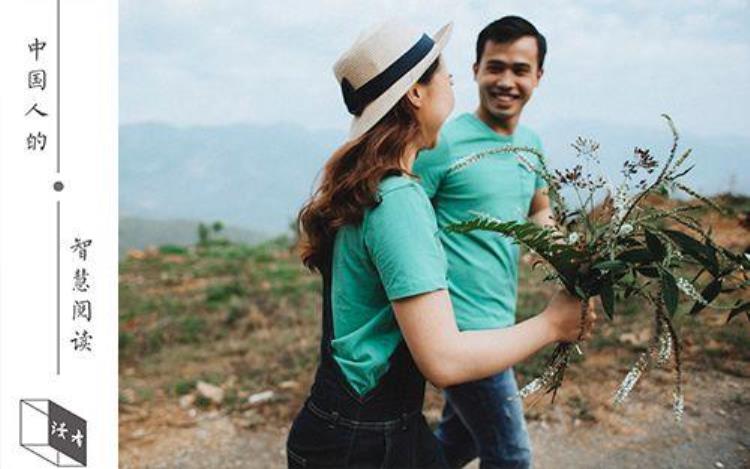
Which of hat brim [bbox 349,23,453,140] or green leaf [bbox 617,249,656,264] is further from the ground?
hat brim [bbox 349,23,453,140]

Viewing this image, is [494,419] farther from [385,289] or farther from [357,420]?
[385,289]

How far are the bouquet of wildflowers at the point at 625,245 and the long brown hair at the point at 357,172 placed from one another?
136 millimetres

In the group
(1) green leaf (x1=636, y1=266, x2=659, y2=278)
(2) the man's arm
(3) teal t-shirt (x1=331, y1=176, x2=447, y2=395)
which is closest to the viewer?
(3) teal t-shirt (x1=331, y1=176, x2=447, y2=395)

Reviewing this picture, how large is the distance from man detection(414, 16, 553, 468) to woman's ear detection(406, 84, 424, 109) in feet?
2.16

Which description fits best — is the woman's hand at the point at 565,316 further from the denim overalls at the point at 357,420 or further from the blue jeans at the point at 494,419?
the blue jeans at the point at 494,419

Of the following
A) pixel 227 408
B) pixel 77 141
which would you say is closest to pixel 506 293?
pixel 77 141

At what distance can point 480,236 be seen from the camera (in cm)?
236

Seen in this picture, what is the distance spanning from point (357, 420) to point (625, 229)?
67cm

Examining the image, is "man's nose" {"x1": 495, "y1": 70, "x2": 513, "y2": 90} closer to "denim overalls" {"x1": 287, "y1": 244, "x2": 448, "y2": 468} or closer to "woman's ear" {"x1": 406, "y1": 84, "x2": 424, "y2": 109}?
"woman's ear" {"x1": 406, "y1": 84, "x2": 424, "y2": 109}

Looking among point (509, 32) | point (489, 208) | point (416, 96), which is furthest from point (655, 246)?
point (509, 32)

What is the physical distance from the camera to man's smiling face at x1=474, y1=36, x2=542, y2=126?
2.58 metres

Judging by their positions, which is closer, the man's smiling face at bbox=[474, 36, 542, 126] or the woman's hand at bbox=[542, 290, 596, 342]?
the woman's hand at bbox=[542, 290, 596, 342]

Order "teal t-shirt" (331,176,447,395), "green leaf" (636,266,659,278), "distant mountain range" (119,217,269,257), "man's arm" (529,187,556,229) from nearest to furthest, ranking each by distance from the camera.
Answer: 1. "teal t-shirt" (331,176,447,395)
2. "green leaf" (636,266,659,278)
3. "man's arm" (529,187,556,229)
4. "distant mountain range" (119,217,269,257)

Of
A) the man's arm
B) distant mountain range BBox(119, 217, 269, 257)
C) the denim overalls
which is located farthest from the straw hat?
distant mountain range BBox(119, 217, 269, 257)
